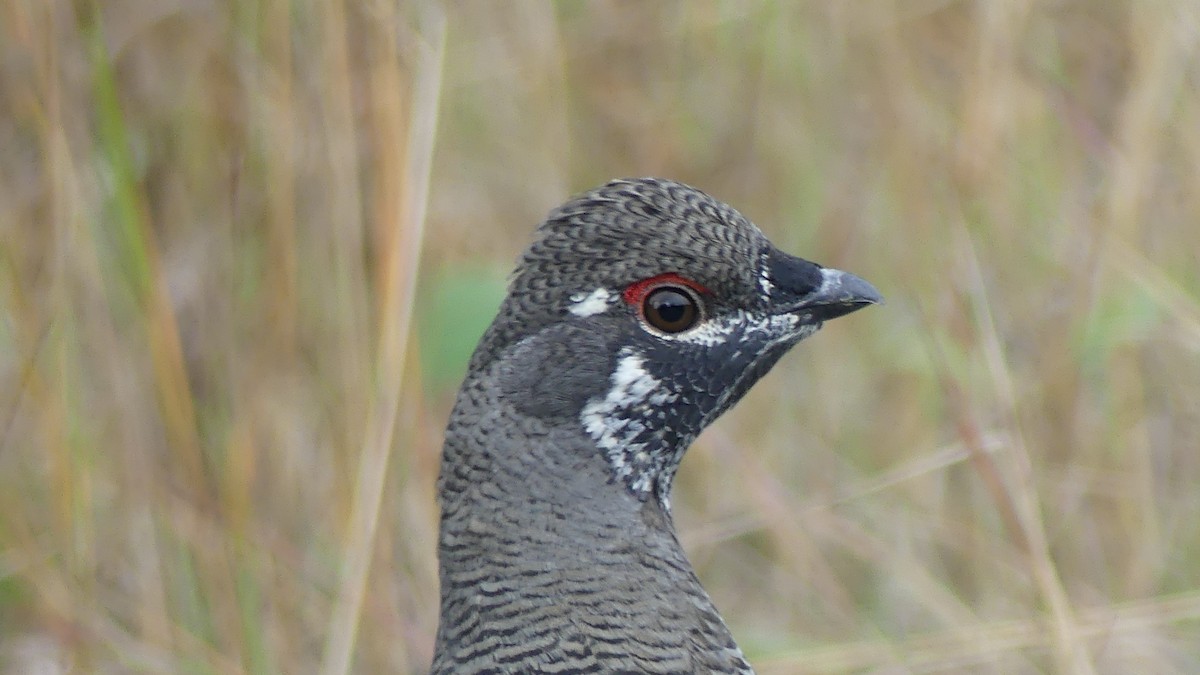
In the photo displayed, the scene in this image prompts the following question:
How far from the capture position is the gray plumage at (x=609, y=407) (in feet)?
8.82

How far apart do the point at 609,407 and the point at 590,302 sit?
0.22m

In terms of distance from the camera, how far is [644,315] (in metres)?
2.91

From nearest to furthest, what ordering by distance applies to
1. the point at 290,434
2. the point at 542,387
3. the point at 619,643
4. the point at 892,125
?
the point at 619,643 < the point at 542,387 < the point at 290,434 < the point at 892,125

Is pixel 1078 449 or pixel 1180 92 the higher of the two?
pixel 1180 92

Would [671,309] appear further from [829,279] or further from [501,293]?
[501,293]

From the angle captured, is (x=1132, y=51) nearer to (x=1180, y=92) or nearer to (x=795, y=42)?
(x=1180, y=92)

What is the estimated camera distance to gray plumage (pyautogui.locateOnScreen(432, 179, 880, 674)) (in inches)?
106

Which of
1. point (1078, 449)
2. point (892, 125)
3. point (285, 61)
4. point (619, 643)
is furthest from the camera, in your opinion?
point (892, 125)

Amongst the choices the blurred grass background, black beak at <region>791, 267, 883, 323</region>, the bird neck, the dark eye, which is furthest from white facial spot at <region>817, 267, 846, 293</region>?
the blurred grass background

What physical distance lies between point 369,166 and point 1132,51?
2.69 meters

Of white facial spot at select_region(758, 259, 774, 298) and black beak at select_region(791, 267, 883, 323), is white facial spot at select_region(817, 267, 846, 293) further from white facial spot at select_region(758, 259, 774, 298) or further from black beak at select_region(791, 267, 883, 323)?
white facial spot at select_region(758, 259, 774, 298)

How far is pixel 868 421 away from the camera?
5.94 m

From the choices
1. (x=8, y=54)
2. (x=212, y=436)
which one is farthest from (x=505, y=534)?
(x=8, y=54)

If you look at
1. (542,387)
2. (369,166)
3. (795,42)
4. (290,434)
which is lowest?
(542,387)
